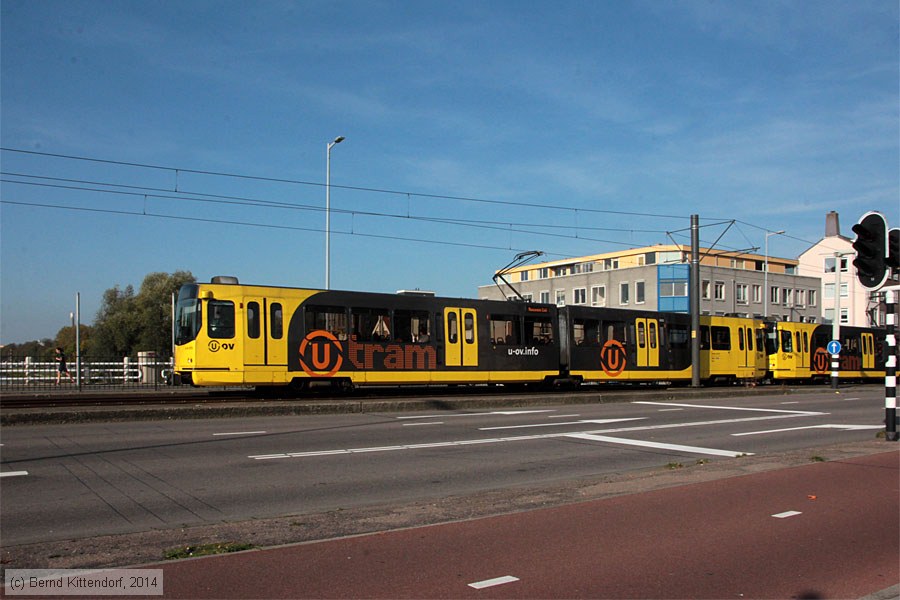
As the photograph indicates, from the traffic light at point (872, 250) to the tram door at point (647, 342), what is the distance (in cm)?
2013

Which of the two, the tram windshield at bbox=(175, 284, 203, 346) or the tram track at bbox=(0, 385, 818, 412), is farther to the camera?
the tram windshield at bbox=(175, 284, 203, 346)

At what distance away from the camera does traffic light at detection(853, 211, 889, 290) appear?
1162 centimetres

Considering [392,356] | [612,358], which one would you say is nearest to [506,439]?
[392,356]

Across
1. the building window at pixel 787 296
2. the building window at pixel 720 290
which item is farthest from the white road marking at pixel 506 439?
the building window at pixel 787 296

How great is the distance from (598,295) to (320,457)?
233ft

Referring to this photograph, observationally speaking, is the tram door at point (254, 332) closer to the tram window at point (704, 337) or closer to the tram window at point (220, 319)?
the tram window at point (220, 319)

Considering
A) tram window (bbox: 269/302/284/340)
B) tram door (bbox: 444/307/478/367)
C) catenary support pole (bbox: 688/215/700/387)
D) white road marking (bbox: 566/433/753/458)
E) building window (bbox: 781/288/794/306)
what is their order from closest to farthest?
1. white road marking (bbox: 566/433/753/458)
2. tram window (bbox: 269/302/284/340)
3. tram door (bbox: 444/307/478/367)
4. catenary support pole (bbox: 688/215/700/387)
5. building window (bbox: 781/288/794/306)

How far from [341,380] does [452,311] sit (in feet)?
15.7

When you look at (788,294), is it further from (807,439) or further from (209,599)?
(209,599)

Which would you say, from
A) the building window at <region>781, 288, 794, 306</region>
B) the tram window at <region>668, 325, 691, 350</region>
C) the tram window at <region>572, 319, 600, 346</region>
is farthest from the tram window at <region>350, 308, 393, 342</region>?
the building window at <region>781, 288, 794, 306</region>

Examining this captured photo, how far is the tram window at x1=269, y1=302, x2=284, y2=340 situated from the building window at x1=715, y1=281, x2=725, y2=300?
2483 inches

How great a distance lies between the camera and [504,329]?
27.1 m

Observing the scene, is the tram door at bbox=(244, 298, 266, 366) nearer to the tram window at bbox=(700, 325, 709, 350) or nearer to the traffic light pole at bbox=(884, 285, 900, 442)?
the traffic light pole at bbox=(884, 285, 900, 442)

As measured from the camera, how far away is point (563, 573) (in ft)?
17.9
